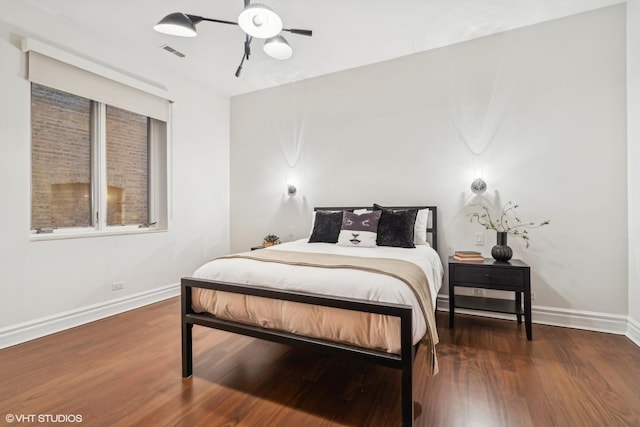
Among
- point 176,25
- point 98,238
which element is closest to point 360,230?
point 176,25

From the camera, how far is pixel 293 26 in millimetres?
2893

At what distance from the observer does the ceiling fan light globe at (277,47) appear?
2.38 metres

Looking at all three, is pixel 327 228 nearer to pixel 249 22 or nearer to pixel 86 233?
pixel 249 22

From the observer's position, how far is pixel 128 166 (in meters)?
3.54

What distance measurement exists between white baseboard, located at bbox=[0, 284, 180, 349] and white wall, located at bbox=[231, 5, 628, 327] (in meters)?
1.95

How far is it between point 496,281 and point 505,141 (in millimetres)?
1425

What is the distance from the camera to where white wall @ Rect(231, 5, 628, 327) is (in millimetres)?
2689

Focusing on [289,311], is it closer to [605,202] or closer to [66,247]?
[66,247]

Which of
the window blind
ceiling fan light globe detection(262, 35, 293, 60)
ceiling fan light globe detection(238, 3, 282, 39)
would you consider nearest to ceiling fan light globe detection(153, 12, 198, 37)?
ceiling fan light globe detection(238, 3, 282, 39)

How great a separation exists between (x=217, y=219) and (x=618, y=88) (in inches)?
187

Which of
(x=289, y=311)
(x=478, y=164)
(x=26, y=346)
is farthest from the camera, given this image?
(x=478, y=164)

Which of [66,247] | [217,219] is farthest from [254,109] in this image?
[66,247]

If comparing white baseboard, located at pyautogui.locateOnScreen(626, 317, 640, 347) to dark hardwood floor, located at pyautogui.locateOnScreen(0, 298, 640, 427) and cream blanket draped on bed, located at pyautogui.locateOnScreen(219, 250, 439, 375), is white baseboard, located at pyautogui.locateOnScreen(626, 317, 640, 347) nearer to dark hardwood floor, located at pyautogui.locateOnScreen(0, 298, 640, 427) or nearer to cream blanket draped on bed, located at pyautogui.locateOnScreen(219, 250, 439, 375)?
dark hardwood floor, located at pyautogui.locateOnScreen(0, 298, 640, 427)

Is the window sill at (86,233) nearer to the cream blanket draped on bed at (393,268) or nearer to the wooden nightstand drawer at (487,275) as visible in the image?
the cream blanket draped on bed at (393,268)
